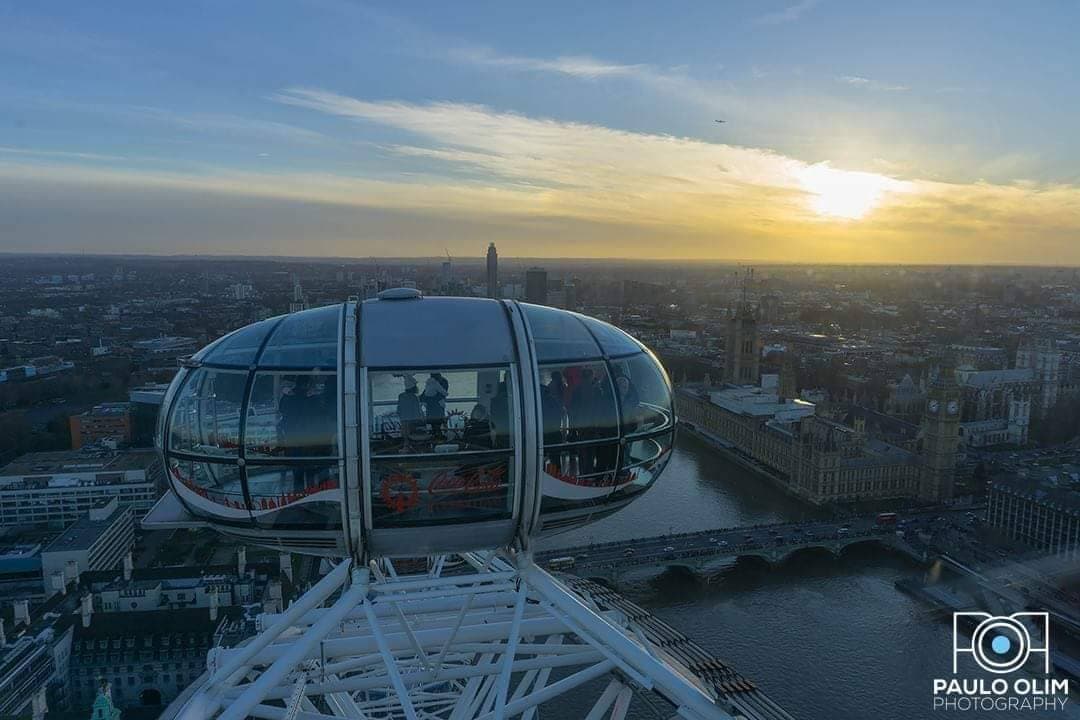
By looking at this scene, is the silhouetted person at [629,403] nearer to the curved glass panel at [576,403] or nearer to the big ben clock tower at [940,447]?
the curved glass panel at [576,403]

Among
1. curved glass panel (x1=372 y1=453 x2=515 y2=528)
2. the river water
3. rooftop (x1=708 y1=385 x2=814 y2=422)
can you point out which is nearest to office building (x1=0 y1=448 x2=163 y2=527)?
the river water

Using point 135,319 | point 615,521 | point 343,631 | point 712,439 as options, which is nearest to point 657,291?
point 135,319

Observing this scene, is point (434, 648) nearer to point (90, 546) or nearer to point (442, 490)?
point (442, 490)

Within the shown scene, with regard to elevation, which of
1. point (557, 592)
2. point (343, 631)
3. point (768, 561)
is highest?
point (557, 592)

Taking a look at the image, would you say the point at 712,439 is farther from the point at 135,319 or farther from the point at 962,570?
the point at 135,319

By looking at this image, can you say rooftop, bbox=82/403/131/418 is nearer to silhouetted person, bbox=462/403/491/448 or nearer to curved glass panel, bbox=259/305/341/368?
curved glass panel, bbox=259/305/341/368

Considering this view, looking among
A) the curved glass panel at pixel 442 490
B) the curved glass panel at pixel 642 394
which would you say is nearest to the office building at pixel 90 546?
the curved glass panel at pixel 442 490
